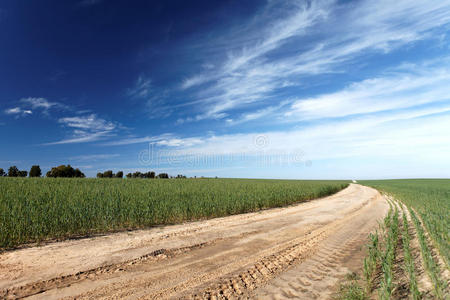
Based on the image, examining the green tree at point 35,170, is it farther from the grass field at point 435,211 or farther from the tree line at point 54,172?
the grass field at point 435,211

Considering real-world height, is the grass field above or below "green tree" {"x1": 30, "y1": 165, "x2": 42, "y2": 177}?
below

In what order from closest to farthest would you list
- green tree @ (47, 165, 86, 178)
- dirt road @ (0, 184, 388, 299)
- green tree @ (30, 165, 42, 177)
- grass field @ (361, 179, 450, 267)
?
1. dirt road @ (0, 184, 388, 299)
2. grass field @ (361, 179, 450, 267)
3. green tree @ (47, 165, 86, 178)
4. green tree @ (30, 165, 42, 177)

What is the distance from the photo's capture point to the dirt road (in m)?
4.41

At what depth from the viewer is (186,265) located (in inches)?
222

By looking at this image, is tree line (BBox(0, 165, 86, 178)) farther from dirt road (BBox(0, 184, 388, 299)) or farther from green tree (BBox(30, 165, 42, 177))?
dirt road (BBox(0, 184, 388, 299))

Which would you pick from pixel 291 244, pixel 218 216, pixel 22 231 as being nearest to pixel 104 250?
pixel 22 231

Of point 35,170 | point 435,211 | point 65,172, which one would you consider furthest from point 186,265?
point 35,170

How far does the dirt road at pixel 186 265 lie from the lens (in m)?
4.41

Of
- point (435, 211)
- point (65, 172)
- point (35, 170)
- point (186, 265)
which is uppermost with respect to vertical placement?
point (35, 170)

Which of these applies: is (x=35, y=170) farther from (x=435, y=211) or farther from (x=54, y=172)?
(x=435, y=211)

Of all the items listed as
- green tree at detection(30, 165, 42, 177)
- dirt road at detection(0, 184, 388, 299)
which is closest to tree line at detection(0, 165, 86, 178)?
green tree at detection(30, 165, 42, 177)

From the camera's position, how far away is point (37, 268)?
5.44 metres

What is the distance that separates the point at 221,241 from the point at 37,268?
16.4 ft

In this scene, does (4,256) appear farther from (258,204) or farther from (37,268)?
(258,204)
